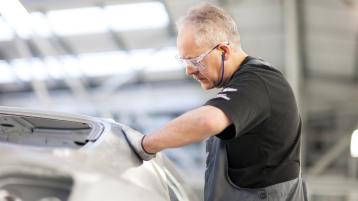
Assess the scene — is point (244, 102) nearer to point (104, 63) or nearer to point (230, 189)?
point (230, 189)

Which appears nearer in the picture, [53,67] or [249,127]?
[249,127]

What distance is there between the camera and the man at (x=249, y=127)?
2.03 meters

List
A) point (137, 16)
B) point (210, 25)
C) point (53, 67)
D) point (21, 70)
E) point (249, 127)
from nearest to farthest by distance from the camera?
point (249, 127)
point (210, 25)
point (137, 16)
point (53, 67)
point (21, 70)

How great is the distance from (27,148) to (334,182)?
8.76 meters

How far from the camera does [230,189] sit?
211 cm

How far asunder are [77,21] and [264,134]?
6.35 m

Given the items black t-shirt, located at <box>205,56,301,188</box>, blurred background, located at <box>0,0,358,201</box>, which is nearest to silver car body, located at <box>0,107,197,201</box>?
black t-shirt, located at <box>205,56,301,188</box>

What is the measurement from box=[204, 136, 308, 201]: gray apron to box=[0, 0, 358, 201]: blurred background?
4378 millimetres

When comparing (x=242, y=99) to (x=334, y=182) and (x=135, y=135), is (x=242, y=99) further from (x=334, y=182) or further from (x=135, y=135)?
(x=334, y=182)

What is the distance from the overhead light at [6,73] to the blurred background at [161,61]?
0.02 m

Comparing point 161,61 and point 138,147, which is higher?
point 138,147

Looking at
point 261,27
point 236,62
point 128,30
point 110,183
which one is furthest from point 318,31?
point 110,183

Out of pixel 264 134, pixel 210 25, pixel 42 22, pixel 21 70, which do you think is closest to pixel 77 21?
pixel 42 22

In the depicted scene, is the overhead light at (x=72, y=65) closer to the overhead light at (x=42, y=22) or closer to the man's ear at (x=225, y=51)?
the overhead light at (x=42, y=22)
